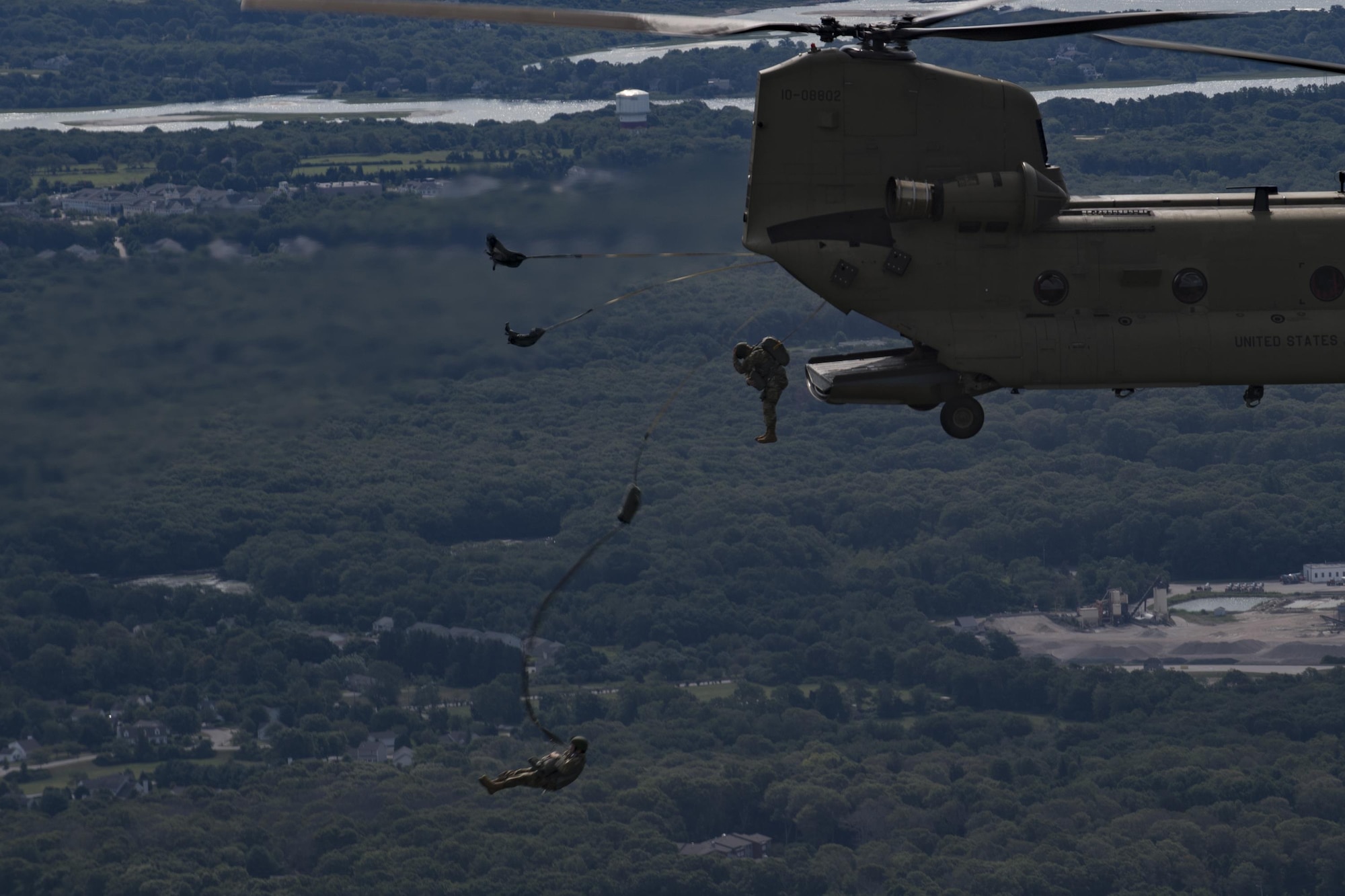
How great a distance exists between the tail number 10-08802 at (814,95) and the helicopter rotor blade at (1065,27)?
8.58 ft

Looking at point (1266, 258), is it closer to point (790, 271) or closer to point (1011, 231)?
point (1011, 231)

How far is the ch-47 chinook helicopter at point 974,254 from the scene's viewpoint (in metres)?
49.8

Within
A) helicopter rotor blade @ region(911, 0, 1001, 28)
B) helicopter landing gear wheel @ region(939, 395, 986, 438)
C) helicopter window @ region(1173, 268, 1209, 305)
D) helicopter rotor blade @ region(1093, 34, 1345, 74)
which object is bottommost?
helicopter landing gear wheel @ region(939, 395, 986, 438)

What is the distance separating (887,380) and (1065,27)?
24.3 ft

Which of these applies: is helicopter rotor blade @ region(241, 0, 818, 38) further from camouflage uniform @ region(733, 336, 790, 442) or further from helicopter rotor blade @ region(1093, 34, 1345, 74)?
helicopter rotor blade @ region(1093, 34, 1345, 74)

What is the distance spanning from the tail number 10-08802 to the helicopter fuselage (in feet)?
0.11

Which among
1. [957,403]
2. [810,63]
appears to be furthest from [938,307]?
[810,63]

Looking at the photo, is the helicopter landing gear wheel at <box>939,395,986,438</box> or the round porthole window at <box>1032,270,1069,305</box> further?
the round porthole window at <box>1032,270,1069,305</box>

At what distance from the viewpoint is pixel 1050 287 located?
1971 inches

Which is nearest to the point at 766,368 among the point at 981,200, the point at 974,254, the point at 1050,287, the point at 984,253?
the point at 974,254

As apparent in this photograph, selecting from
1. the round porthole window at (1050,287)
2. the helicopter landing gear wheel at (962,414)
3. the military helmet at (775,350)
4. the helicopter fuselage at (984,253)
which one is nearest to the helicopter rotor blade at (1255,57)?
the helicopter fuselage at (984,253)

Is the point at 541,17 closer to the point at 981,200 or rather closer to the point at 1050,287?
the point at 981,200

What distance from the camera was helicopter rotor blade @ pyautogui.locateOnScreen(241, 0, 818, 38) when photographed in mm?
45031

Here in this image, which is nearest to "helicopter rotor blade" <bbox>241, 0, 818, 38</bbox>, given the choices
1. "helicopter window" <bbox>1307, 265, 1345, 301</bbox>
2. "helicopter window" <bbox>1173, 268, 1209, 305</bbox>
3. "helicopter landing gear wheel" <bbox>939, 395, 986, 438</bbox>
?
"helicopter landing gear wheel" <bbox>939, 395, 986, 438</bbox>
